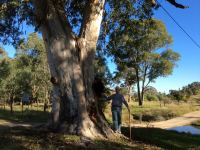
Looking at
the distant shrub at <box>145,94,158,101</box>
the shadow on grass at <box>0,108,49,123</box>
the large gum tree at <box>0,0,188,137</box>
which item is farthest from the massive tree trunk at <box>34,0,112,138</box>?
the distant shrub at <box>145,94,158,101</box>

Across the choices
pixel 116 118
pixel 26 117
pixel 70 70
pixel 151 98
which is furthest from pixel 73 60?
pixel 151 98

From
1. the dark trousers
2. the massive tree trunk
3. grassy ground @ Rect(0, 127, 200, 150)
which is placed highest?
the massive tree trunk

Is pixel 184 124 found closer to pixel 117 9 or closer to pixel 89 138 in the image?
pixel 117 9

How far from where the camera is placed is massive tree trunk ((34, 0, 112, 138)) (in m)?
12.3

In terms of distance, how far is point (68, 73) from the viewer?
12.4 m

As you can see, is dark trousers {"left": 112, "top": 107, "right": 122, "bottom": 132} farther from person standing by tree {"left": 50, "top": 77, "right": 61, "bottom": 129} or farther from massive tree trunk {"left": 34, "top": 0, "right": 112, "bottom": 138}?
person standing by tree {"left": 50, "top": 77, "right": 61, "bottom": 129}

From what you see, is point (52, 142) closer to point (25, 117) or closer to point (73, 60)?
point (73, 60)

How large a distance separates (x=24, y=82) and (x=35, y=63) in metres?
6.11

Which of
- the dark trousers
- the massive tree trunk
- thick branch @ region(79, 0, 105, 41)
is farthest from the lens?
the dark trousers

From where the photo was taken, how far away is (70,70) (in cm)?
1245

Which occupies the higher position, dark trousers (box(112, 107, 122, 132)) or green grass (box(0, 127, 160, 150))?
dark trousers (box(112, 107, 122, 132))

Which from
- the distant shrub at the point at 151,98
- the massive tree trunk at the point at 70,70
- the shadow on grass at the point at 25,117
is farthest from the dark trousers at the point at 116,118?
the distant shrub at the point at 151,98

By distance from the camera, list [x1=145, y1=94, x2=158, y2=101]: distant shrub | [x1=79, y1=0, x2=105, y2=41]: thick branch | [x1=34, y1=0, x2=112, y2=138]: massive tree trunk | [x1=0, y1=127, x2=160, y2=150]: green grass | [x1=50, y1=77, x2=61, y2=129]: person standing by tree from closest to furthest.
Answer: [x1=0, y1=127, x2=160, y2=150]: green grass → [x1=34, y1=0, x2=112, y2=138]: massive tree trunk → [x1=50, y1=77, x2=61, y2=129]: person standing by tree → [x1=79, y1=0, x2=105, y2=41]: thick branch → [x1=145, y1=94, x2=158, y2=101]: distant shrub

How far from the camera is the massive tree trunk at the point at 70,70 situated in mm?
12289
